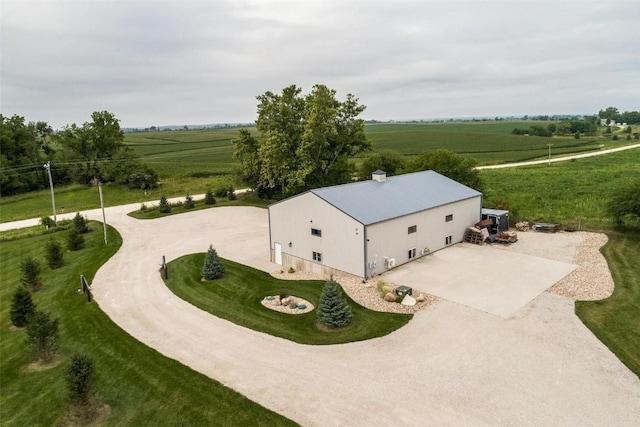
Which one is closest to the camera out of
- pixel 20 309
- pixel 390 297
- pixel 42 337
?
pixel 42 337

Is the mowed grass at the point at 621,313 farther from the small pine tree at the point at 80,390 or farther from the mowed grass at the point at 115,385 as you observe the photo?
the small pine tree at the point at 80,390

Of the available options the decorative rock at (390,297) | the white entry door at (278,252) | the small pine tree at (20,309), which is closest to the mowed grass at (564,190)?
the decorative rock at (390,297)

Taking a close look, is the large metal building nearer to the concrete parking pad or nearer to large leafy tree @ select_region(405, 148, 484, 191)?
the concrete parking pad

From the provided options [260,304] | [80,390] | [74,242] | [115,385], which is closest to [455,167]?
[260,304]

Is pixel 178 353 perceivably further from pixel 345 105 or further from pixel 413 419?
pixel 345 105

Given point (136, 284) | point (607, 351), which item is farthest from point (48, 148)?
point (607, 351)

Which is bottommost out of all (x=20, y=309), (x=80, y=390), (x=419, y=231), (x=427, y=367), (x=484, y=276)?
(x=427, y=367)

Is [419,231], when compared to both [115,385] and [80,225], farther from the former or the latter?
[80,225]
